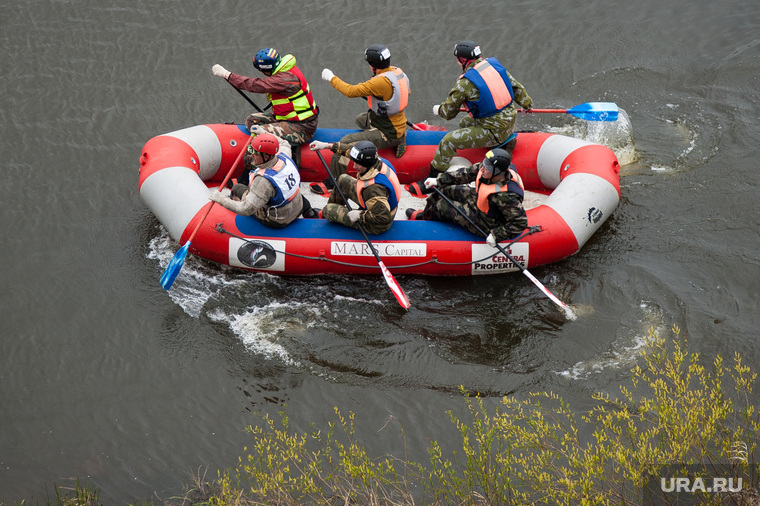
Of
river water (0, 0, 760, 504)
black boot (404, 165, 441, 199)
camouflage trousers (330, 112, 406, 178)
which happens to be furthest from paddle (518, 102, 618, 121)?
camouflage trousers (330, 112, 406, 178)

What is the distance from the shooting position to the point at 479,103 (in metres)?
7.35

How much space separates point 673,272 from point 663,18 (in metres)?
5.35

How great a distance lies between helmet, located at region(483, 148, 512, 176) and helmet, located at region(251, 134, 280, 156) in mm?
1927

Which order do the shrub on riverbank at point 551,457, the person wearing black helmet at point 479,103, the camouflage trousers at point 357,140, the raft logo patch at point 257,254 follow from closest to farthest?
the shrub on riverbank at point 551,457
the raft logo patch at point 257,254
the person wearing black helmet at point 479,103
the camouflage trousers at point 357,140

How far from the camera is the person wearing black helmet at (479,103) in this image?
7293 millimetres

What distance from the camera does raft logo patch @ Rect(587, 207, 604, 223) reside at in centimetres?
709

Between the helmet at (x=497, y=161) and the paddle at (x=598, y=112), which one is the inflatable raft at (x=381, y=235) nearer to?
the helmet at (x=497, y=161)

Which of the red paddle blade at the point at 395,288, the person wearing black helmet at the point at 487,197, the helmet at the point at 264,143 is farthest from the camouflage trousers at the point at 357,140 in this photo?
the red paddle blade at the point at 395,288

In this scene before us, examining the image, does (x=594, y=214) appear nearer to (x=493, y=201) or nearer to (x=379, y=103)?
(x=493, y=201)

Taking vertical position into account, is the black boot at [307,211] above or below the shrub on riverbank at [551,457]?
above

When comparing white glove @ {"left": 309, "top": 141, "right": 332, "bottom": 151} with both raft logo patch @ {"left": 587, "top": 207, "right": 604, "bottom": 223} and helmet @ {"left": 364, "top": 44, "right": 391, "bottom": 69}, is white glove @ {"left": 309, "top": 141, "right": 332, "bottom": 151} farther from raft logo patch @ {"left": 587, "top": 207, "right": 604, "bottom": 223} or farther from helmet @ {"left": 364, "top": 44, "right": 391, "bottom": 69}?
raft logo patch @ {"left": 587, "top": 207, "right": 604, "bottom": 223}

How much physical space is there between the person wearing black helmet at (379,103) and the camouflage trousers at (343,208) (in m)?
0.43

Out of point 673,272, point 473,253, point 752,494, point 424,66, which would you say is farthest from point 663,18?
point 752,494

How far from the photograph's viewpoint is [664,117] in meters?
9.22
